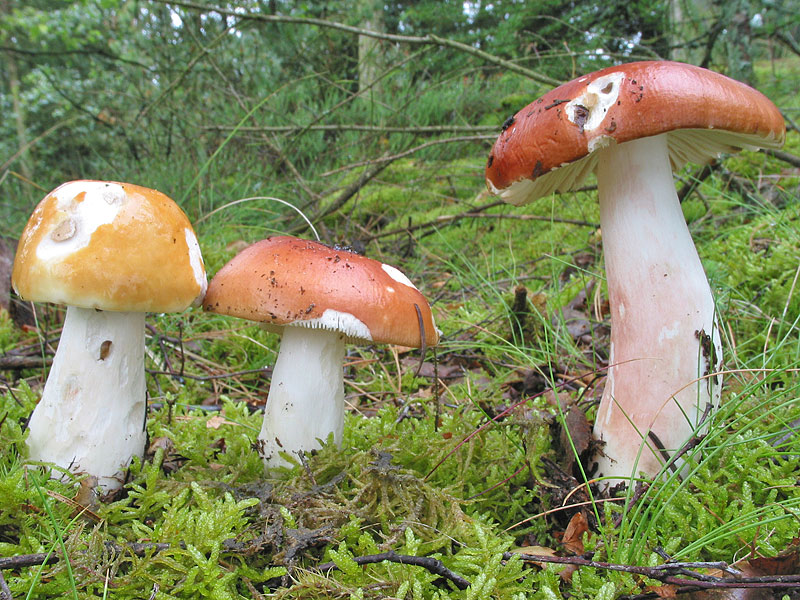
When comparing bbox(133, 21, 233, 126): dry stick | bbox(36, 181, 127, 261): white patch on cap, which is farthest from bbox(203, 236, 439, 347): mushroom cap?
bbox(133, 21, 233, 126): dry stick

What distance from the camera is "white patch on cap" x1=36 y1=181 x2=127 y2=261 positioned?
5.12ft

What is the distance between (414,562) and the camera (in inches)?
58.1

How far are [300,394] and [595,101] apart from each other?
1.39 meters

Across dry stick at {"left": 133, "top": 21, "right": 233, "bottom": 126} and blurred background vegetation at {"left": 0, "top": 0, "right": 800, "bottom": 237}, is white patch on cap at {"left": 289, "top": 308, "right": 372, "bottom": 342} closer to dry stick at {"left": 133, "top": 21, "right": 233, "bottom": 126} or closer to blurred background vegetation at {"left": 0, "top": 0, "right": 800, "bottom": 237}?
blurred background vegetation at {"left": 0, "top": 0, "right": 800, "bottom": 237}

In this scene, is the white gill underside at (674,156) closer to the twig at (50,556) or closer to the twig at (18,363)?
the twig at (50,556)

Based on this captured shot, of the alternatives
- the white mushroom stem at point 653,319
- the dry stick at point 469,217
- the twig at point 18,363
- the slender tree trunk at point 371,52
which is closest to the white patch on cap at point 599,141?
the white mushroom stem at point 653,319

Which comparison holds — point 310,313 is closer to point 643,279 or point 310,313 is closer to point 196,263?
point 196,263

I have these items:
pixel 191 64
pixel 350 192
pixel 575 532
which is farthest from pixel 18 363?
pixel 350 192

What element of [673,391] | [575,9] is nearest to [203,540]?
[673,391]

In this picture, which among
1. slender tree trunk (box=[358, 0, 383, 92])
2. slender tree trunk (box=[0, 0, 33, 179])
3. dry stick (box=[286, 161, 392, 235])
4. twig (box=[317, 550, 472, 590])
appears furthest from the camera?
slender tree trunk (box=[0, 0, 33, 179])

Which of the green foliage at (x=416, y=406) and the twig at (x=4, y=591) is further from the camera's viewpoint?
the green foliage at (x=416, y=406)

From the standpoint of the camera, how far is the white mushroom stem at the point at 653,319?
1808mm

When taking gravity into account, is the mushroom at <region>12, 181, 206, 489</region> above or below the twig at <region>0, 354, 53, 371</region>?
above

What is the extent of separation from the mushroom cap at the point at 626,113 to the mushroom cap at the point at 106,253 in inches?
44.3
